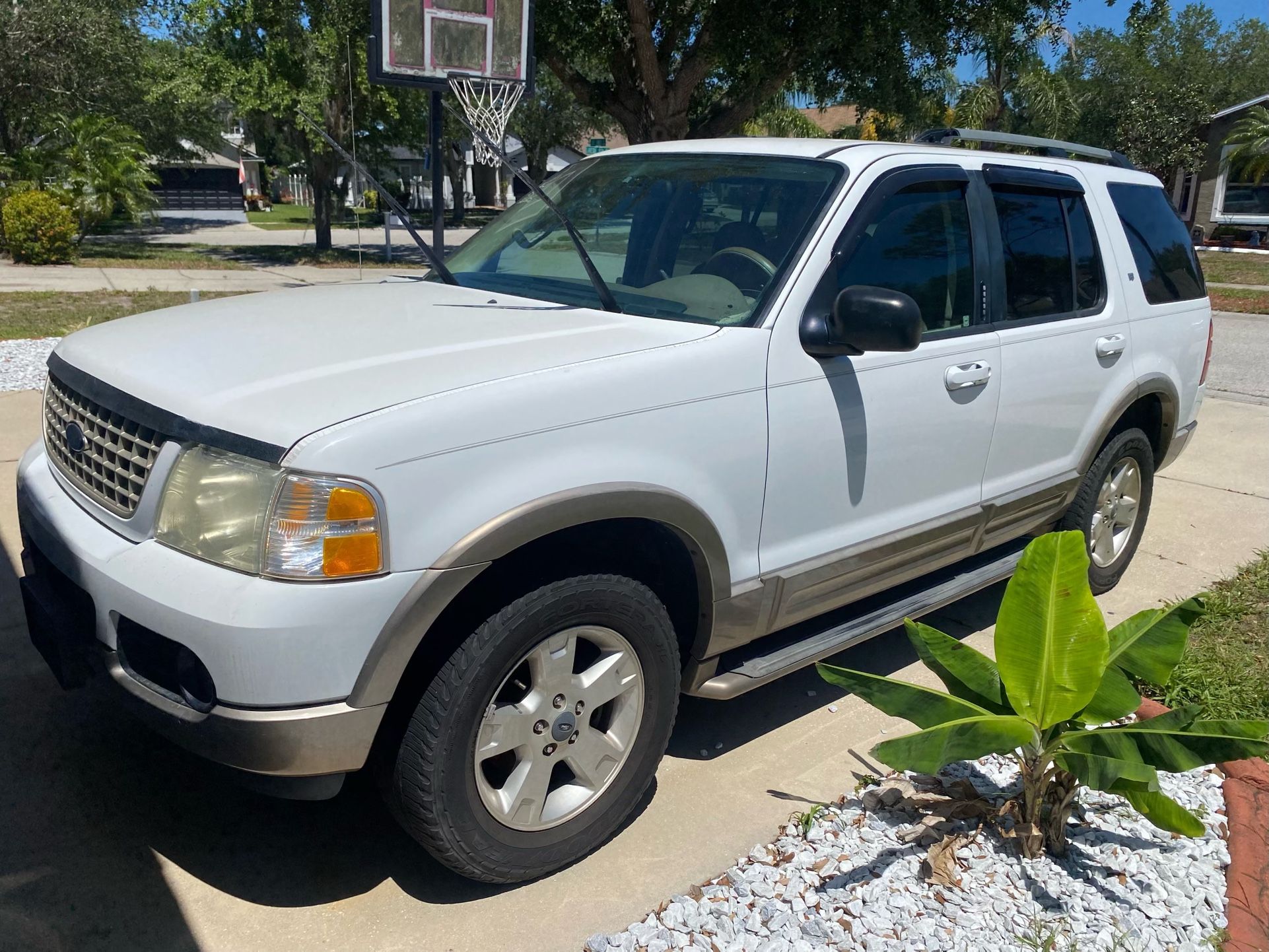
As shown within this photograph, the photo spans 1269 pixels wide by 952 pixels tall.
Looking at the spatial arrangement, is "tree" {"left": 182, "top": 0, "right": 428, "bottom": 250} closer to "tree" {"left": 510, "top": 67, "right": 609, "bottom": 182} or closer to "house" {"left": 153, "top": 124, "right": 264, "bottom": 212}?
"tree" {"left": 510, "top": 67, "right": 609, "bottom": 182}

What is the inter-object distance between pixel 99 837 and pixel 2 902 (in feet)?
1.01

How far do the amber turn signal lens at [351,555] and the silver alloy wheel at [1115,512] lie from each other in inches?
139

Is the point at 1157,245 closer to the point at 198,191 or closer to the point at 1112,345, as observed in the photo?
the point at 1112,345

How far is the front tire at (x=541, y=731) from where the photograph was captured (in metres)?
2.55

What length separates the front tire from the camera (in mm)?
2553

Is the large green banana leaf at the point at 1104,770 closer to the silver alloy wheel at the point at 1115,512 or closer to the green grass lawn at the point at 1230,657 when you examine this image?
the green grass lawn at the point at 1230,657

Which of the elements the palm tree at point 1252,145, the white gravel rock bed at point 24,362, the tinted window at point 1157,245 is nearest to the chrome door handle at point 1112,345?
the tinted window at point 1157,245

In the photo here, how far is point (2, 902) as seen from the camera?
274cm

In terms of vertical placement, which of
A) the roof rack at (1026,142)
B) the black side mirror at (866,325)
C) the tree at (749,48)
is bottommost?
the black side mirror at (866,325)

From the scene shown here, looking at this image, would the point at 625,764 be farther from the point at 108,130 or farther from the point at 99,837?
the point at 108,130

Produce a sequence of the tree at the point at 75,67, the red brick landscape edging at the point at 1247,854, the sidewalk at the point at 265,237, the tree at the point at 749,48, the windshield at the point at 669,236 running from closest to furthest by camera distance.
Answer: the red brick landscape edging at the point at 1247,854 < the windshield at the point at 669,236 < the tree at the point at 749,48 < the tree at the point at 75,67 < the sidewalk at the point at 265,237

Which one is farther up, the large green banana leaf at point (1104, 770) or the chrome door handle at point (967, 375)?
the chrome door handle at point (967, 375)

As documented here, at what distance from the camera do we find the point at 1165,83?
40781 millimetres

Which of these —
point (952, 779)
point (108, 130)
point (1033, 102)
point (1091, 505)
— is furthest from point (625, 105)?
point (1033, 102)
